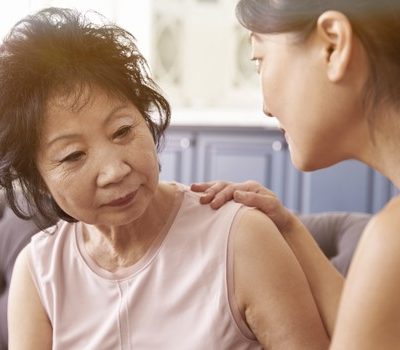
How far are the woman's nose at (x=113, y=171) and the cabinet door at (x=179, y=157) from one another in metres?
3.05

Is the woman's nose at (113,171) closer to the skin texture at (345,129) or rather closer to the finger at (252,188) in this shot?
the finger at (252,188)

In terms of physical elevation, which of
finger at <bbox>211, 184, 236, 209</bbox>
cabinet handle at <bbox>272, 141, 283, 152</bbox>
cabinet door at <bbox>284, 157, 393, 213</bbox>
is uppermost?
finger at <bbox>211, 184, 236, 209</bbox>

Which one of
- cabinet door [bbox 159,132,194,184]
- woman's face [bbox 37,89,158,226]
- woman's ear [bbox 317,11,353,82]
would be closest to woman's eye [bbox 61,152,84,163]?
woman's face [bbox 37,89,158,226]

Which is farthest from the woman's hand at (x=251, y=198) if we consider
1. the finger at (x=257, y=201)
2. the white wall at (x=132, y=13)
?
Answer: the white wall at (x=132, y=13)

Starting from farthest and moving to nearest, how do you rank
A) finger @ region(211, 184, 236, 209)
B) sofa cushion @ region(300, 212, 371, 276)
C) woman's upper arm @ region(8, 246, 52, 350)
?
sofa cushion @ region(300, 212, 371, 276) → woman's upper arm @ region(8, 246, 52, 350) → finger @ region(211, 184, 236, 209)

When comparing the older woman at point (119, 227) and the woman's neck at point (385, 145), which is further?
the older woman at point (119, 227)

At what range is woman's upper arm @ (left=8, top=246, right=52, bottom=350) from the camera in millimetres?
1346

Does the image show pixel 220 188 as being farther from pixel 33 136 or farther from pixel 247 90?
pixel 247 90

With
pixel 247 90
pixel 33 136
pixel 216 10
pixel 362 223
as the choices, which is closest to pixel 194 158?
pixel 247 90

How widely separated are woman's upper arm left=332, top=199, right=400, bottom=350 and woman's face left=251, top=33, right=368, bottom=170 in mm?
121

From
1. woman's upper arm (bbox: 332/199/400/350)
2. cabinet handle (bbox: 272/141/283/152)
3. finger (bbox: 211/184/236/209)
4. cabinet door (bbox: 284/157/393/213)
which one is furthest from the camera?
cabinet handle (bbox: 272/141/283/152)

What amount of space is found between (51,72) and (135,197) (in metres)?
0.22

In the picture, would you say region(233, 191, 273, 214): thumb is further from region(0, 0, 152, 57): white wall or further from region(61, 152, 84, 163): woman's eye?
region(0, 0, 152, 57): white wall

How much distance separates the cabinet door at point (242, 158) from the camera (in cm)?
401
